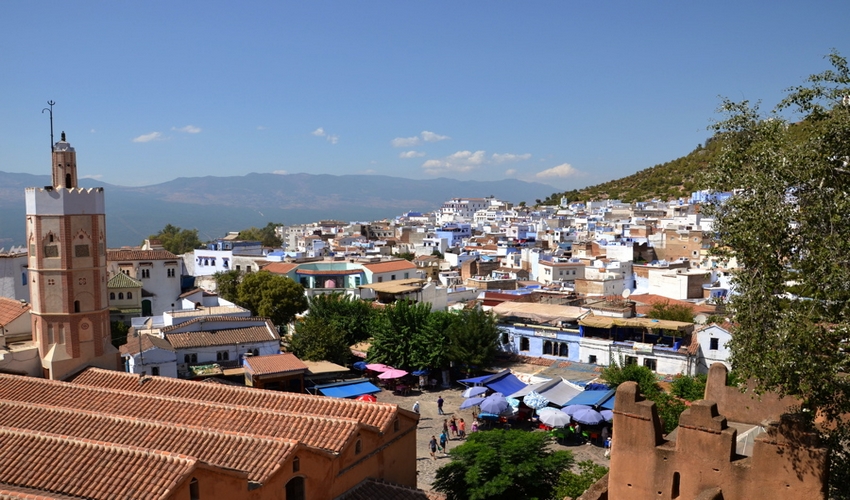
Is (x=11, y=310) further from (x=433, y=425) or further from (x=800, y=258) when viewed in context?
(x=800, y=258)

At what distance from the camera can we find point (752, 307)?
9.13 metres

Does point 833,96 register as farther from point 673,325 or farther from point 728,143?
point 673,325

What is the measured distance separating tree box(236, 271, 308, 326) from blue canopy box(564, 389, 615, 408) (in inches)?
773

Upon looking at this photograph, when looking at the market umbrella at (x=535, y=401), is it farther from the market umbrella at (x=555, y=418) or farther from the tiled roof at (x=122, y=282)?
the tiled roof at (x=122, y=282)

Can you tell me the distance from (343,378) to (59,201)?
559 inches

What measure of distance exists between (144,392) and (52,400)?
194 cm

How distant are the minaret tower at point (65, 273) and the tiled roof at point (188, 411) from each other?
6.48 ft

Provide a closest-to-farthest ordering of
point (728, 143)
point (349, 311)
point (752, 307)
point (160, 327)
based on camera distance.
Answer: point (752, 307) → point (728, 143) → point (160, 327) → point (349, 311)

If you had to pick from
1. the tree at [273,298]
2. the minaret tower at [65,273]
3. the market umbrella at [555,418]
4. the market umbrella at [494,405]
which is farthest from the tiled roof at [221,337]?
the market umbrella at [555,418]


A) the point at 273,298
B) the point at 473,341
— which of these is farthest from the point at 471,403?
the point at 273,298

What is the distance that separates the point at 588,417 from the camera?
2333cm

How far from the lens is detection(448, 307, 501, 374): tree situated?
31.0 m

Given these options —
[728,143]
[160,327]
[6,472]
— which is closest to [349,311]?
[160,327]

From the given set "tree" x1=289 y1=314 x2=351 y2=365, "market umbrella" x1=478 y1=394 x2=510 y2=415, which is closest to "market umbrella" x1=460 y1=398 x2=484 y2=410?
"market umbrella" x1=478 y1=394 x2=510 y2=415
